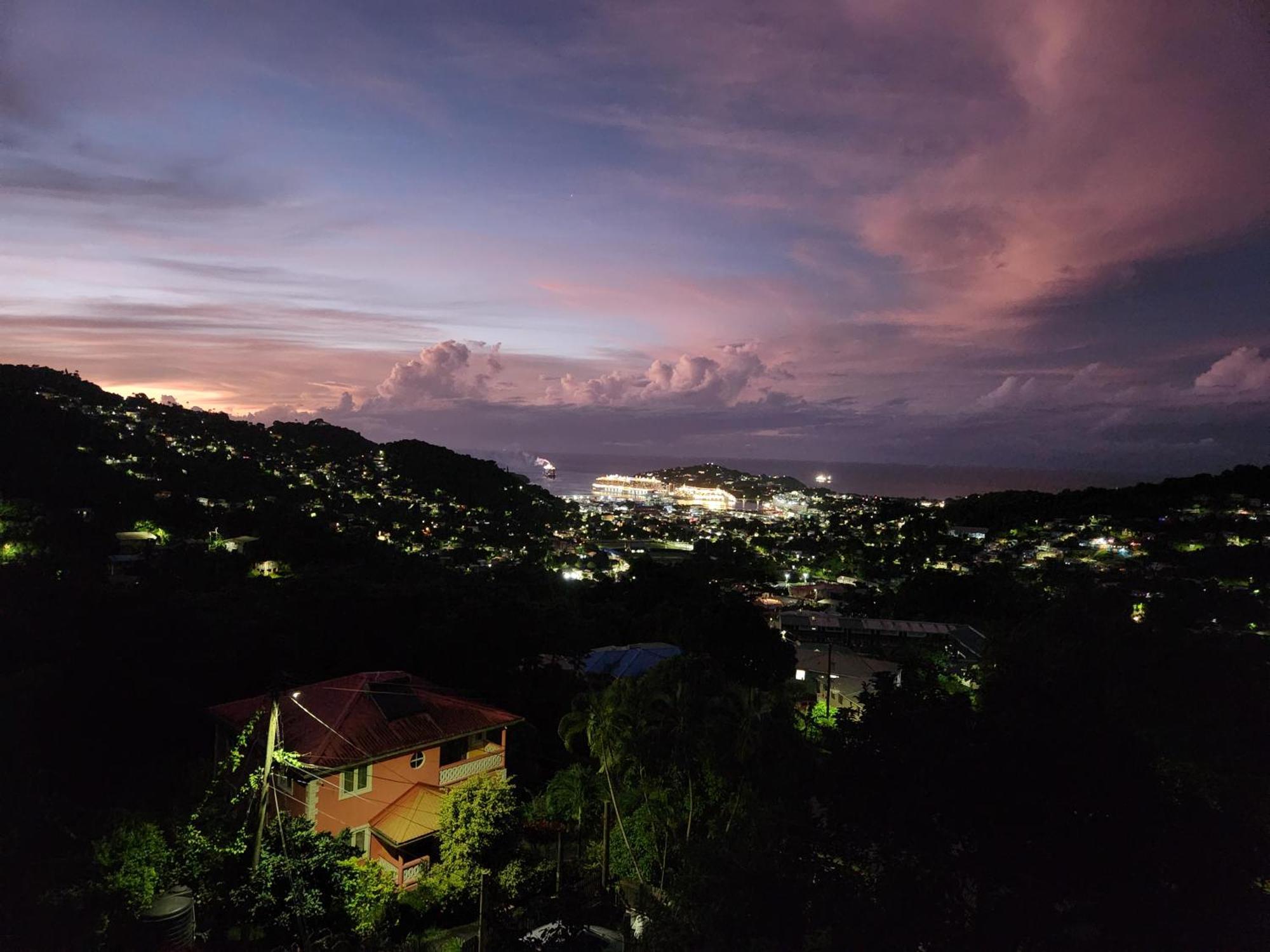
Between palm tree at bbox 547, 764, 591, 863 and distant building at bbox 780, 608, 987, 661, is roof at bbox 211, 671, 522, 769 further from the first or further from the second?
distant building at bbox 780, 608, 987, 661

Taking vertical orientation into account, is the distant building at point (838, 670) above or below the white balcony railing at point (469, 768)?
below

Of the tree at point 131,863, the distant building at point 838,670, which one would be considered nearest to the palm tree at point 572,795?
the tree at point 131,863

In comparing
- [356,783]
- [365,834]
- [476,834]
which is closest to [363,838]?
[365,834]

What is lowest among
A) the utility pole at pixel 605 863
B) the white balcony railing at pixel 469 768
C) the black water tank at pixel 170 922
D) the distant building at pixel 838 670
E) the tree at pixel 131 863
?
the distant building at pixel 838 670

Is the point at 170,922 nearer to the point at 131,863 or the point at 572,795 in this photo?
the point at 131,863

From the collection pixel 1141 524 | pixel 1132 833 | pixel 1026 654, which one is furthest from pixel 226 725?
pixel 1141 524

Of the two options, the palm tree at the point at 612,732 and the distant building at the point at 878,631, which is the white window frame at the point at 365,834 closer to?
the palm tree at the point at 612,732
